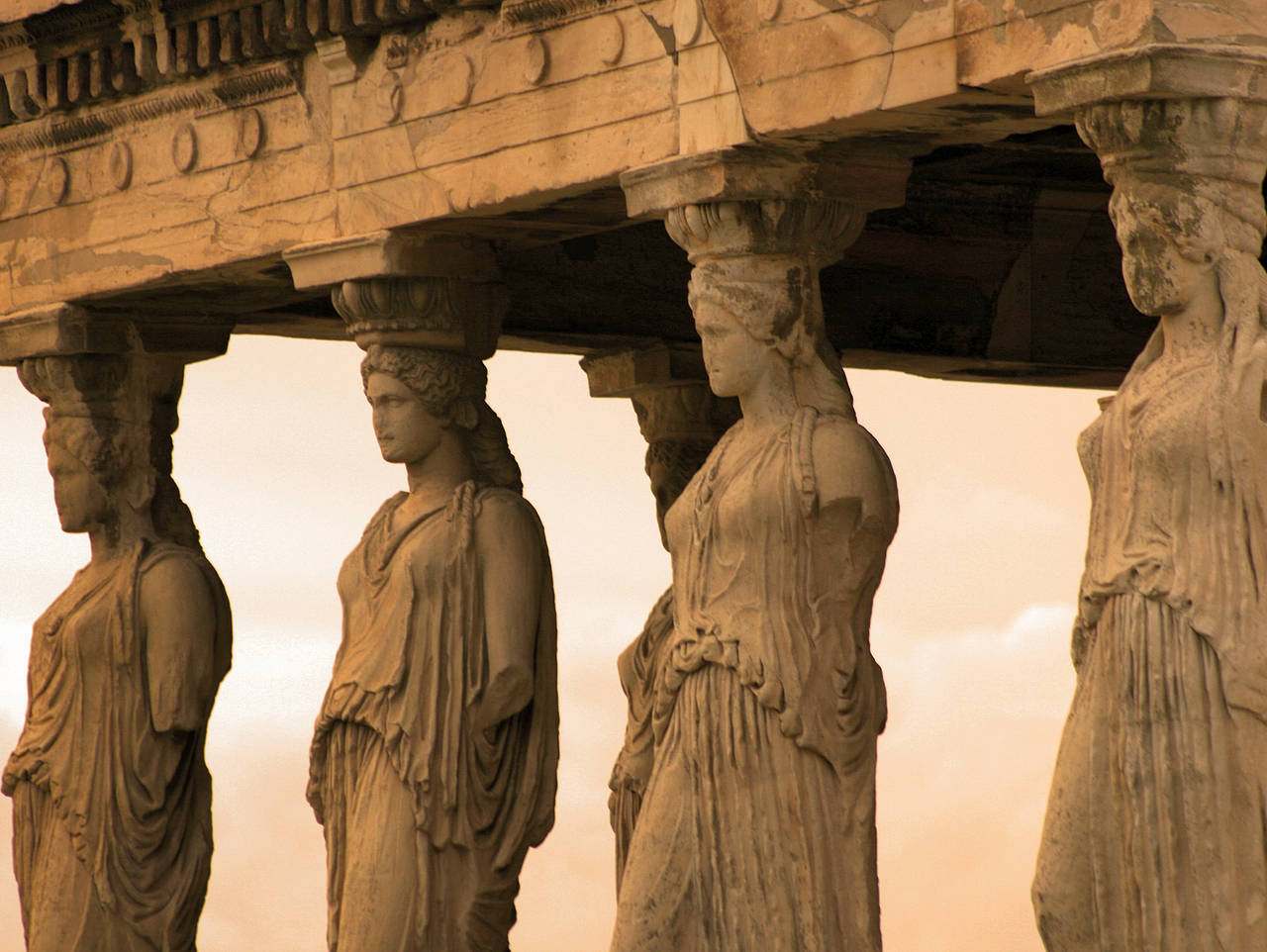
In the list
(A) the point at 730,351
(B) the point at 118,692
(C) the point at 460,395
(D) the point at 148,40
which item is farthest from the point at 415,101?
(B) the point at 118,692

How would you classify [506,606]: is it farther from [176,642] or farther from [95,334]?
[95,334]

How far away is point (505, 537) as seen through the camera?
32.5ft

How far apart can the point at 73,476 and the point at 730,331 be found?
3.36 metres

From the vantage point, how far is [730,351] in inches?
343

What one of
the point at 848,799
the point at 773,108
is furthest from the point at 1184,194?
the point at 848,799

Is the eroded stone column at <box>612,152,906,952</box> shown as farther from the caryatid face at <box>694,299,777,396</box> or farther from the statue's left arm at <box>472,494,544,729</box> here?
the statue's left arm at <box>472,494,544,729</box>

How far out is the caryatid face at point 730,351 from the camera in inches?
343

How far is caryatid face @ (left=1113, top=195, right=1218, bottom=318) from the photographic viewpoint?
7633mm

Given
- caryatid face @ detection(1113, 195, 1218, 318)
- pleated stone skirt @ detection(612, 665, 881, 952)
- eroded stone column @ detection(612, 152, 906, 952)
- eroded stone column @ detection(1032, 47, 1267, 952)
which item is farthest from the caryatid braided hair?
caryatid face @ detection(1113, 195, 1218, 318)

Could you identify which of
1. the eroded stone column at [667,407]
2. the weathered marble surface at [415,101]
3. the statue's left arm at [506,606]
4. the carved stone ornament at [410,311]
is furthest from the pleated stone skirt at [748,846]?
the eroded stone column at [667,407]

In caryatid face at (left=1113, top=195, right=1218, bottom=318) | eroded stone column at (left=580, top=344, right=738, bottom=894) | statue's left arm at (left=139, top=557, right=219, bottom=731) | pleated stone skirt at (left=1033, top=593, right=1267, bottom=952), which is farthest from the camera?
eroded stone column at (left=580, top=344, right=738, bottom=894)

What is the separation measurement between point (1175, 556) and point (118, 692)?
4.57 metres

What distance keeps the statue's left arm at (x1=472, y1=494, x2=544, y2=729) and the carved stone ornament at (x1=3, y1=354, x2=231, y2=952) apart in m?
1.61

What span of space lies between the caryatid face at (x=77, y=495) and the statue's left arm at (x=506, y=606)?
6.29 feet
